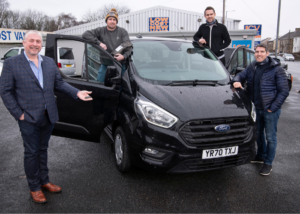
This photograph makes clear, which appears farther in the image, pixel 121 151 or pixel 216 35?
pixel 216 35

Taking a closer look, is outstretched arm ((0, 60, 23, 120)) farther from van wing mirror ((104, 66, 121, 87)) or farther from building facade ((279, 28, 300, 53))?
building facade ((279, 28, 300, 53))

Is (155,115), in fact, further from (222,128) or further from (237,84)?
(237,84)

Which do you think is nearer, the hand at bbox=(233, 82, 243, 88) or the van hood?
the van hood

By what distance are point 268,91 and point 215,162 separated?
1287 mm

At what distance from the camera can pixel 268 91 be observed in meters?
3.37

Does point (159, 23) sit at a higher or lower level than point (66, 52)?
higher

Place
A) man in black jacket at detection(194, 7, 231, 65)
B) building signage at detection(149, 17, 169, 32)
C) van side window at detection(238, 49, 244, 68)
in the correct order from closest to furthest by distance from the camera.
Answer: man in black jacket at detection(194, 7, 231, 65)
van side window at detection(238, 49, 244, 68)
building signage at detection(149, 17, 169, 32)

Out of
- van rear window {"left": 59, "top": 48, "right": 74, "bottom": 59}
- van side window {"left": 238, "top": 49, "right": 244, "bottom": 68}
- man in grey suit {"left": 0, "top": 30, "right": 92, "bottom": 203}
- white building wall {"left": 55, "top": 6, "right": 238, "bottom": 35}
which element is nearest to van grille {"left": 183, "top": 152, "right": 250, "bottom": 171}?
man in grey suit {"left": 0, "top": 30, "right": 92, "bottom": 203}

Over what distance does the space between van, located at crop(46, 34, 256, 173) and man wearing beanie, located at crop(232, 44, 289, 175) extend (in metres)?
0.30

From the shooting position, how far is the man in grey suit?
252 centimetres

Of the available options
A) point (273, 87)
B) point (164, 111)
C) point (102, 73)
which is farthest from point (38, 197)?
point (273, 87)

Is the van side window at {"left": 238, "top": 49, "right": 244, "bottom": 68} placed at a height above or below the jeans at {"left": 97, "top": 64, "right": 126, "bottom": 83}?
above


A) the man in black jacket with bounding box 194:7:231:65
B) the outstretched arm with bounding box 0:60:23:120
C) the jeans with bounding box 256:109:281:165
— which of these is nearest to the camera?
the outstretched arm with bounding box 0:60:23:120

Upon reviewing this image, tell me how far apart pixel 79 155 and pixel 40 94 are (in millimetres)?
1621
